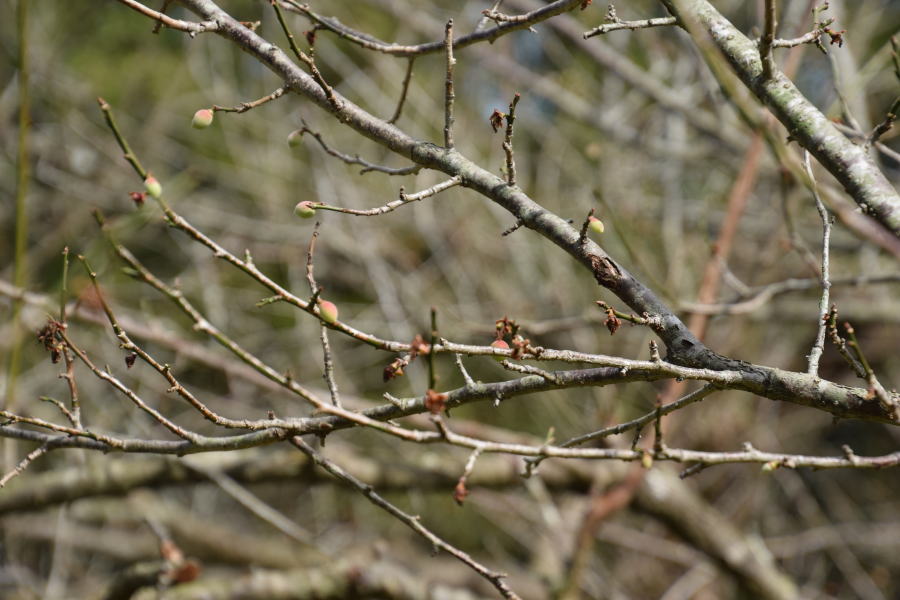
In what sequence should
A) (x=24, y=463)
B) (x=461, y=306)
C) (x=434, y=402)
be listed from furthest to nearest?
(x=461, y=306), (x=24, y=463), (x=434, y=402)

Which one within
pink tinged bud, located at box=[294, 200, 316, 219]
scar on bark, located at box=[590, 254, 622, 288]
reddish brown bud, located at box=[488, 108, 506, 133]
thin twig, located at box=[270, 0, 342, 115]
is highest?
→ reddish brown bud, located at box=[488, 108, 506, 133]

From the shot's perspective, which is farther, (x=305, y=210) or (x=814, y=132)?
(x=814, y=132)

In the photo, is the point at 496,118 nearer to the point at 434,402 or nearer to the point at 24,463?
the point at 434,402

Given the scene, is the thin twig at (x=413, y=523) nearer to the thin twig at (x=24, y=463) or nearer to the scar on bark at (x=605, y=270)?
the thin twig at (x=24, y=463)

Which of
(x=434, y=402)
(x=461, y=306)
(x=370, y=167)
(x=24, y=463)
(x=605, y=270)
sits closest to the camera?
(x=434, y=402)

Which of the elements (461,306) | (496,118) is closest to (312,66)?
(496,118)

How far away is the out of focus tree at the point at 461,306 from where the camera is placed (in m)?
1.46

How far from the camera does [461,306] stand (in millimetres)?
4426

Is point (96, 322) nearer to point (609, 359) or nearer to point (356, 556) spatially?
point (356, 556)

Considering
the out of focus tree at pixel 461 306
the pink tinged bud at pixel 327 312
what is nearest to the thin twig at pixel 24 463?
the out of focus tree at pixel 461 306

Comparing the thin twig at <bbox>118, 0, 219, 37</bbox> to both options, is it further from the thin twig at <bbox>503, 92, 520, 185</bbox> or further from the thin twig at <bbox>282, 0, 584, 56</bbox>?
the thin twig at <bbox>503, 92, 520, 185</bbox>

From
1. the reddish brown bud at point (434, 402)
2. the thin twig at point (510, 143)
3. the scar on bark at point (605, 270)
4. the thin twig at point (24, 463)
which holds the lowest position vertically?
the thin twig at point (24, 463)

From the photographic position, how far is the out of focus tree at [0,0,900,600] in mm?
1457

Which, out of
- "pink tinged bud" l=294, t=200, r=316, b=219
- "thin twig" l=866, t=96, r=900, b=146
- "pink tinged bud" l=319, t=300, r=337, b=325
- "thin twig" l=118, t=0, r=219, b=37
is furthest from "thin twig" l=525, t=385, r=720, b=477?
"thin twig" l=118, t=0, r=219, b=37
